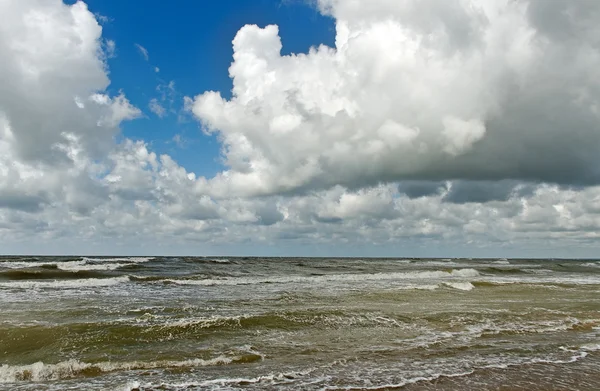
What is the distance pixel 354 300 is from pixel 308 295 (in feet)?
10.2

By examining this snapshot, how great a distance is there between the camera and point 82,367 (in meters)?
9.52

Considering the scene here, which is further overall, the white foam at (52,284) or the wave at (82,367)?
the white foam at (52,284)

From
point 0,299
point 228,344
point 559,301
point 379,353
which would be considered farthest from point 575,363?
point 0,299

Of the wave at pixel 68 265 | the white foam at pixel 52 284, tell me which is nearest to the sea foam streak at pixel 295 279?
the white foam at pixel 52 284

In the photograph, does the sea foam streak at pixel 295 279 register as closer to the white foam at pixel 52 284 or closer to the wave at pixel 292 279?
the wave at pixel 292 279

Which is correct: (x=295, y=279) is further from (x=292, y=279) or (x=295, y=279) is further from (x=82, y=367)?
(x=82, y=367)

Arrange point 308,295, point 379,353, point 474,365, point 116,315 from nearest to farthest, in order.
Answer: point 474,365
point 379,353
point 116,315
point 308,295

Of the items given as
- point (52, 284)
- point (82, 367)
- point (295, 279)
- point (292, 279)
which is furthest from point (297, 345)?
point (52, 284)

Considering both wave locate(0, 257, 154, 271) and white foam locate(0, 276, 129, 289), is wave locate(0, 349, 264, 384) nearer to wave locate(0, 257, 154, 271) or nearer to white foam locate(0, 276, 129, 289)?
white foam locate(0, 276, 129, 289)

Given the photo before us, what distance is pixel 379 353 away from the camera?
34.6ft

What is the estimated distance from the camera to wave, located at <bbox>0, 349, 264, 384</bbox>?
8992 millimetres

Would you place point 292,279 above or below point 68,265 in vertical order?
below

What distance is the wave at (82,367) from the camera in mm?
8992

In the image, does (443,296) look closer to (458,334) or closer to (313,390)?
(458,334)
